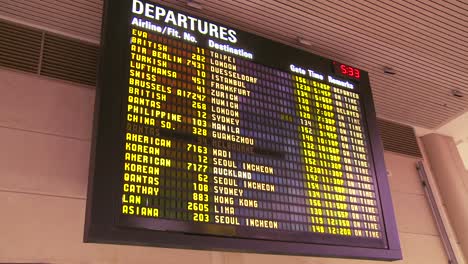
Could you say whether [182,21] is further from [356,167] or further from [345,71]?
[356,167]

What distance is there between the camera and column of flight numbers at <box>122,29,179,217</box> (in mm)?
2783

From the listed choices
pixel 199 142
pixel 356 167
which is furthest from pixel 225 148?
pixel 356 167

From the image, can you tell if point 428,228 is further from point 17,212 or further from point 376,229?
point 17,212

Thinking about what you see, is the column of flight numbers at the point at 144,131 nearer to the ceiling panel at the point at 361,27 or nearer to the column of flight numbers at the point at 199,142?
the column of flight numbers at the point at 199,142

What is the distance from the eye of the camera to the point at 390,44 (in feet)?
15.0

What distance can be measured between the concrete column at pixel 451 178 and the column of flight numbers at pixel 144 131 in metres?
4.09

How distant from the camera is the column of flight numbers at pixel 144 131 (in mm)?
2783

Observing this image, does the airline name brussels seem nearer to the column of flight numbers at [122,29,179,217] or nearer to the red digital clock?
the column of flight numbers at [122,29,179,217]

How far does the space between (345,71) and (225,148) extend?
5.38 feet

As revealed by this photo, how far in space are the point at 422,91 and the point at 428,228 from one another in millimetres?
1551

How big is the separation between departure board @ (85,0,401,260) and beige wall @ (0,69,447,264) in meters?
0.84

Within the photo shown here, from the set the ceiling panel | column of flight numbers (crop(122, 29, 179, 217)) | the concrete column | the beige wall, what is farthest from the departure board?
the concrete column

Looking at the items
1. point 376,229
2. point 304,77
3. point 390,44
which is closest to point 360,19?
point 390,44

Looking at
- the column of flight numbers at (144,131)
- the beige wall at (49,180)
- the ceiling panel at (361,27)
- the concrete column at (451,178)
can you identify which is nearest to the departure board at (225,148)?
the column of flight numbers at (144,131)
